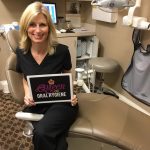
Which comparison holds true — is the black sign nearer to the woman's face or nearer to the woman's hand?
the woman's hand

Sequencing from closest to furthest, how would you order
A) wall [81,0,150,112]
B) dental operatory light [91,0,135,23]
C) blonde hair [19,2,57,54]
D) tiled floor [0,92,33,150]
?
blonde hair [19,2,57,54] → dental operatory light [91,0,135,23] → tiled floor [0,92,33,150] → wall [81,0,150,112]

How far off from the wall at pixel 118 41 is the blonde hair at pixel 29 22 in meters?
1.03

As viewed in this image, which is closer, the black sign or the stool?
the black sign

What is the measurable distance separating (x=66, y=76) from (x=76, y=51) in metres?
1.63

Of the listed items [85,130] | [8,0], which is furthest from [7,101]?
[85,130]

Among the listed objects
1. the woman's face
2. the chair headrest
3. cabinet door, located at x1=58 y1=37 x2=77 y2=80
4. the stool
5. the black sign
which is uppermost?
the woman's face

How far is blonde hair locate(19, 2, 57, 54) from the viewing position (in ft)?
4.11

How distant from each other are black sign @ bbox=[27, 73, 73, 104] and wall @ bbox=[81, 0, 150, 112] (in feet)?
3.92

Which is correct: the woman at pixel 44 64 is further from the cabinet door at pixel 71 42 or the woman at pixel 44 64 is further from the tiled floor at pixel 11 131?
the cabinet door at pixel 71 42

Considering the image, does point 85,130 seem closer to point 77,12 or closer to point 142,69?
point 142,69

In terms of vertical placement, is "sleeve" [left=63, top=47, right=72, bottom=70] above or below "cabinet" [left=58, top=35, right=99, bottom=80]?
above

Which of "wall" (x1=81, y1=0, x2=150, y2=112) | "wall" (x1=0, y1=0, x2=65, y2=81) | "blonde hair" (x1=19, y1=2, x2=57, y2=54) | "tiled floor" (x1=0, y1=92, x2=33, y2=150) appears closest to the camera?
"blonde hair" (x1=19, y1=2, x2=57, y2=54)

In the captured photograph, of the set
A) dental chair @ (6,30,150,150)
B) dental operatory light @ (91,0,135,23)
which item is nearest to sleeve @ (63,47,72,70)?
dental chair @ (6,30,150,150)

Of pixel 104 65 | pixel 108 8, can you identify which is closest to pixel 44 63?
pixel 108 8
